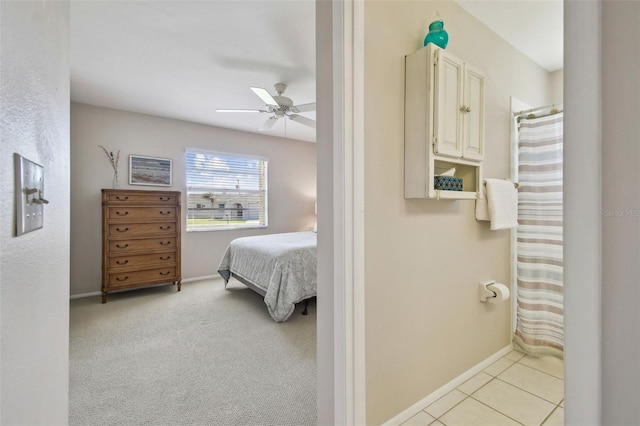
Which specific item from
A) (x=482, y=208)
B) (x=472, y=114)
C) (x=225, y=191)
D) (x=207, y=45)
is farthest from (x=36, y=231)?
(x=225, y=191)

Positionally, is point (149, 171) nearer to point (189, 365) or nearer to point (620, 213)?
point (189, 365)

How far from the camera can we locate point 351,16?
117cm

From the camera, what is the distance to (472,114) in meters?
1.59

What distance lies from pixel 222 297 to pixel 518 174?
3.39m

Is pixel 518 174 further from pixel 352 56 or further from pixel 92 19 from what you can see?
pixel 92 19

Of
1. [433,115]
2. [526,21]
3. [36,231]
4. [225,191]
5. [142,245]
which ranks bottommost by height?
[142,245]

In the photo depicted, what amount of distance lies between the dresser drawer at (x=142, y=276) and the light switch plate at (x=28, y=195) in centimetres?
348

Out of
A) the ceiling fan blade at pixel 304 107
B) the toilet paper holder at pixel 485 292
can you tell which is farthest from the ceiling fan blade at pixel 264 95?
the toilet paper holder at pixel 485 292

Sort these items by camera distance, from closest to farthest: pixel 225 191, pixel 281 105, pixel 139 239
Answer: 1. pixel 281 105
2. pixel 139 239
3. pixel 225 191

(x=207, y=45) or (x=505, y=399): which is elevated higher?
(x=207, y=45)

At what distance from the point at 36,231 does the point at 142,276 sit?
3.53 m

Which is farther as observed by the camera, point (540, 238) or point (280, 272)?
point (280, 272)

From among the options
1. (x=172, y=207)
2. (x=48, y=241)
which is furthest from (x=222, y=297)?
(x=48, y=241)

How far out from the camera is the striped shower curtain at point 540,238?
80.0 inches
